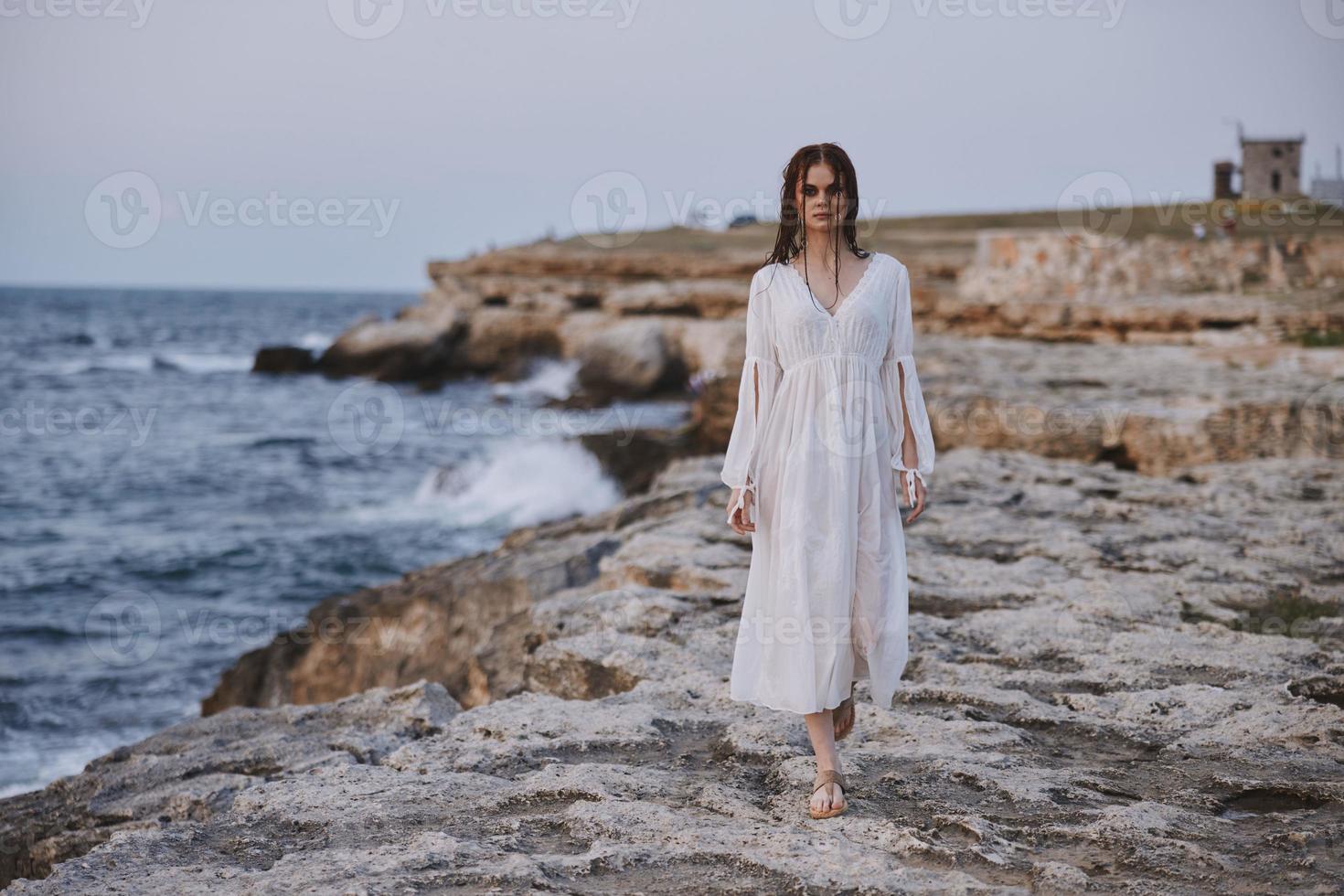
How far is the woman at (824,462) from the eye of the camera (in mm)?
3615

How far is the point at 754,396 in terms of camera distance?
3.81 meters

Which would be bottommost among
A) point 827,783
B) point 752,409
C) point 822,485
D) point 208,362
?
point 827,783

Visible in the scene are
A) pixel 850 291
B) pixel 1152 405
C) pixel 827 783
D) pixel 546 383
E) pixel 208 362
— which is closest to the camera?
pixel 827 783

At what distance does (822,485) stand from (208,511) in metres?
17.3

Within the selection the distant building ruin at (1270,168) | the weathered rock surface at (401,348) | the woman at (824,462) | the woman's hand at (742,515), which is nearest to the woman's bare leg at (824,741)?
the woman at (824,462)

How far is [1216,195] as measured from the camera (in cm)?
2081

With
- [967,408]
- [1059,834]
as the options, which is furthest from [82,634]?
[1059,834]

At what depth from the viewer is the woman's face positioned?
3.61 m

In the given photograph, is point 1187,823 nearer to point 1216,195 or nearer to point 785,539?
point 785,539

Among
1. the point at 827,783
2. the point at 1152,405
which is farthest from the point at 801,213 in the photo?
the point at 1152,405

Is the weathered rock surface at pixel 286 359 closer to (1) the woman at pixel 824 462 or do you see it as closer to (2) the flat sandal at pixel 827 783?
(1) the woman at pixel 824 462

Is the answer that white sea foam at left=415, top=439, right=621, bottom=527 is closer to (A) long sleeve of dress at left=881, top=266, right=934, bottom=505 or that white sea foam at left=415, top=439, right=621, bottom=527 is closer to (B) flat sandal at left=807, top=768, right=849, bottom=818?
(A) long sleeve of dress at left=881, top=266, right=934, bottom=505

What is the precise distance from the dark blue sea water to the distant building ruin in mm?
11761

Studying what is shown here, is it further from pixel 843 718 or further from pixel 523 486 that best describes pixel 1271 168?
pixel 843 718
